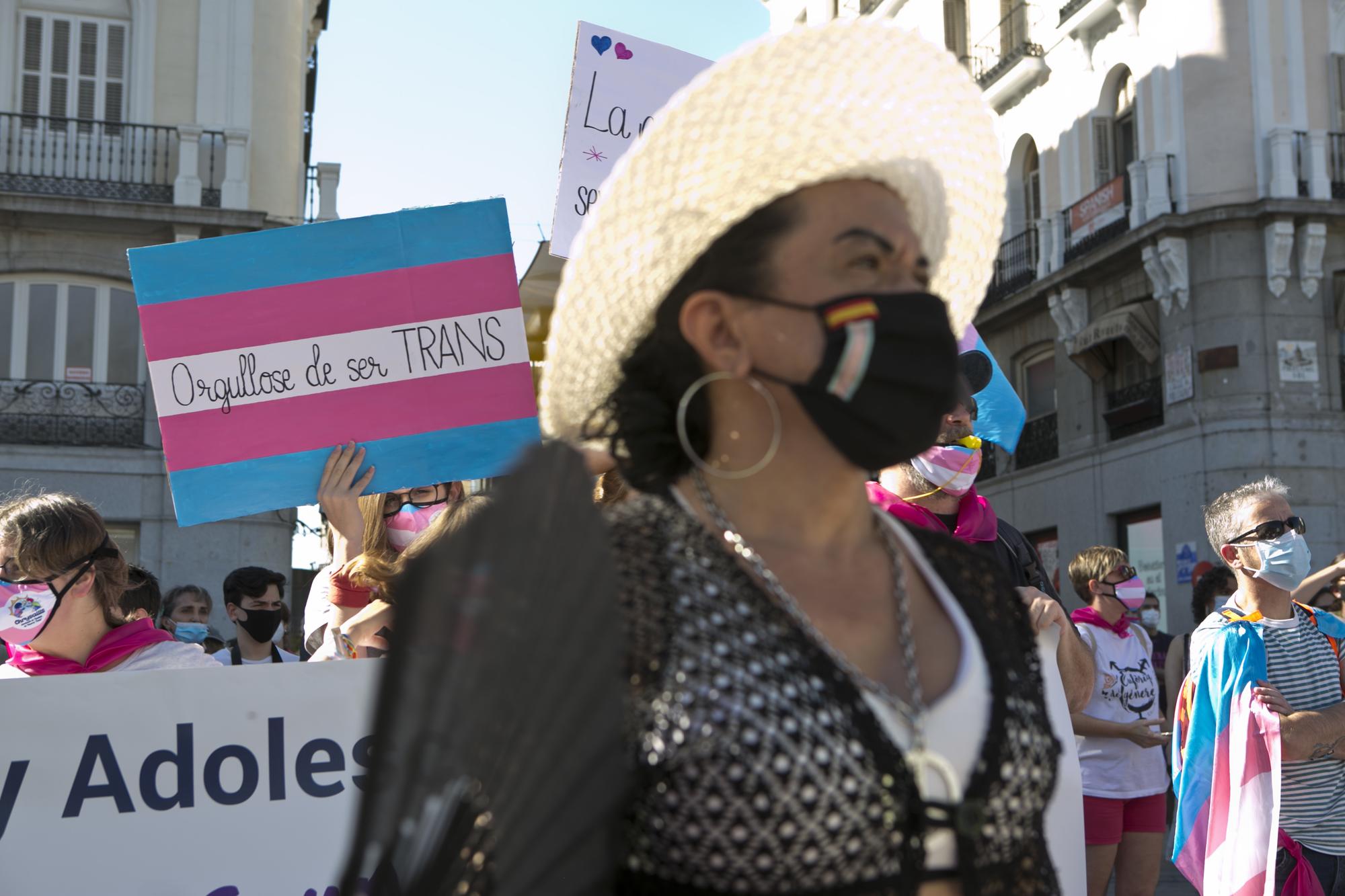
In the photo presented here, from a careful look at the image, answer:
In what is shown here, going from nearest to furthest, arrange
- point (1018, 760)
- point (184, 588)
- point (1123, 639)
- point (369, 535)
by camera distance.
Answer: point (1018, 760)
point (369, 535)
point (1123, 639)
point (184, 588)

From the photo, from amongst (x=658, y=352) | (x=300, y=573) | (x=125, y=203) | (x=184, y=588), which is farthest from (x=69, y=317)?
(x=658, y=352)

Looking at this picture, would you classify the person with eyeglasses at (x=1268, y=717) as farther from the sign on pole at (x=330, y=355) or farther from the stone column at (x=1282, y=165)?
the stone column at (x=1282, y=165)

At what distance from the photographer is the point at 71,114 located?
19.4 metres

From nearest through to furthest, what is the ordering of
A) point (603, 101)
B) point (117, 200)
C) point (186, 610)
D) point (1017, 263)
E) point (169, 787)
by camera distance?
1. point (169, 787)
2. point (603, 101)
3. point (186, 610)
4. point (117, 200)
5. point (1017, 263)

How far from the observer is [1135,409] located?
21359 millimetres

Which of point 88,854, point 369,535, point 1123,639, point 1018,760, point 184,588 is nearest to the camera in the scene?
point 1018,760

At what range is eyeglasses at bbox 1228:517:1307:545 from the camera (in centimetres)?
495

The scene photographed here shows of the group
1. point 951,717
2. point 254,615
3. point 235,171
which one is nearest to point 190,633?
point 254,615

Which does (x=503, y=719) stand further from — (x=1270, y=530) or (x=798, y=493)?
(x=1270, y=530)

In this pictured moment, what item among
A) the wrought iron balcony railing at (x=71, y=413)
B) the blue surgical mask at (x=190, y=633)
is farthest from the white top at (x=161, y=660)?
the wrought iron balcony railing at (x=71, y=413)

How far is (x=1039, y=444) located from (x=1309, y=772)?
20127 millimetres

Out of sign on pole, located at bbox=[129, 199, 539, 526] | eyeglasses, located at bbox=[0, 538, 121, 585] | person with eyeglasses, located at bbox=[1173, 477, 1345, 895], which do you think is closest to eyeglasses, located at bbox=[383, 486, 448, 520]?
sign on pole, located at bbox=[129, 199, 539, 526]

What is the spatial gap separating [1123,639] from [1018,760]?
6017 millimetres

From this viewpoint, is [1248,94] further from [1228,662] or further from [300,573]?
[1228,662]
